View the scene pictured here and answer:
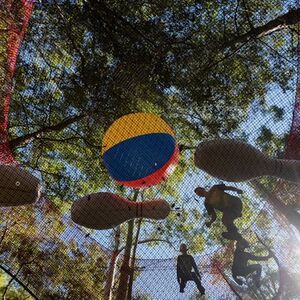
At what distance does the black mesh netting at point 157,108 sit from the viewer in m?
2.89

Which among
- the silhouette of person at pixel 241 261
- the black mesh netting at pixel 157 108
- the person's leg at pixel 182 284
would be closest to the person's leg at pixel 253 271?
the silhouette of person at pixel 241 261

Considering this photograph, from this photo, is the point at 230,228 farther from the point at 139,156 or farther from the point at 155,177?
the point at 139,156

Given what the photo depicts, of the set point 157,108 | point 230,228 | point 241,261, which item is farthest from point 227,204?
point 157,108

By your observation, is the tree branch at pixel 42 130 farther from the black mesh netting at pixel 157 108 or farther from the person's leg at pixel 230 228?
the person's leg at pixel 230 228

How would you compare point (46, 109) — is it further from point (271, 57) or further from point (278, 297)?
point (278, 297)

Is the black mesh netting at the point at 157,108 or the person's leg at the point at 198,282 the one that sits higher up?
the black mesh netting at the point at 157,108

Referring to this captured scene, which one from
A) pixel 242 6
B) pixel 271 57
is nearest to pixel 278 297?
pixel 271 57

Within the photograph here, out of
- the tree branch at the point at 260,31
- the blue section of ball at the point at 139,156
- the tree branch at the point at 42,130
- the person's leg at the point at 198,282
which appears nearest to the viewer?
the blue section of ball at the point at 139,156

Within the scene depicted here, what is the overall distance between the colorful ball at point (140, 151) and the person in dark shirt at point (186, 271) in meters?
0.71

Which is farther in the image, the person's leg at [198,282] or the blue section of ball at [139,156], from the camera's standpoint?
the person's leg at [198,282]

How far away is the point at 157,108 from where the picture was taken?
3.98 meters

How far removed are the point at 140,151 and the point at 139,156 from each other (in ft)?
0.12

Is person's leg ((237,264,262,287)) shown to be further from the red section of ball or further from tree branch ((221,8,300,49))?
tree branch ((221,8,300,49))

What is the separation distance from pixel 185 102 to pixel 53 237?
1866 millimetres
